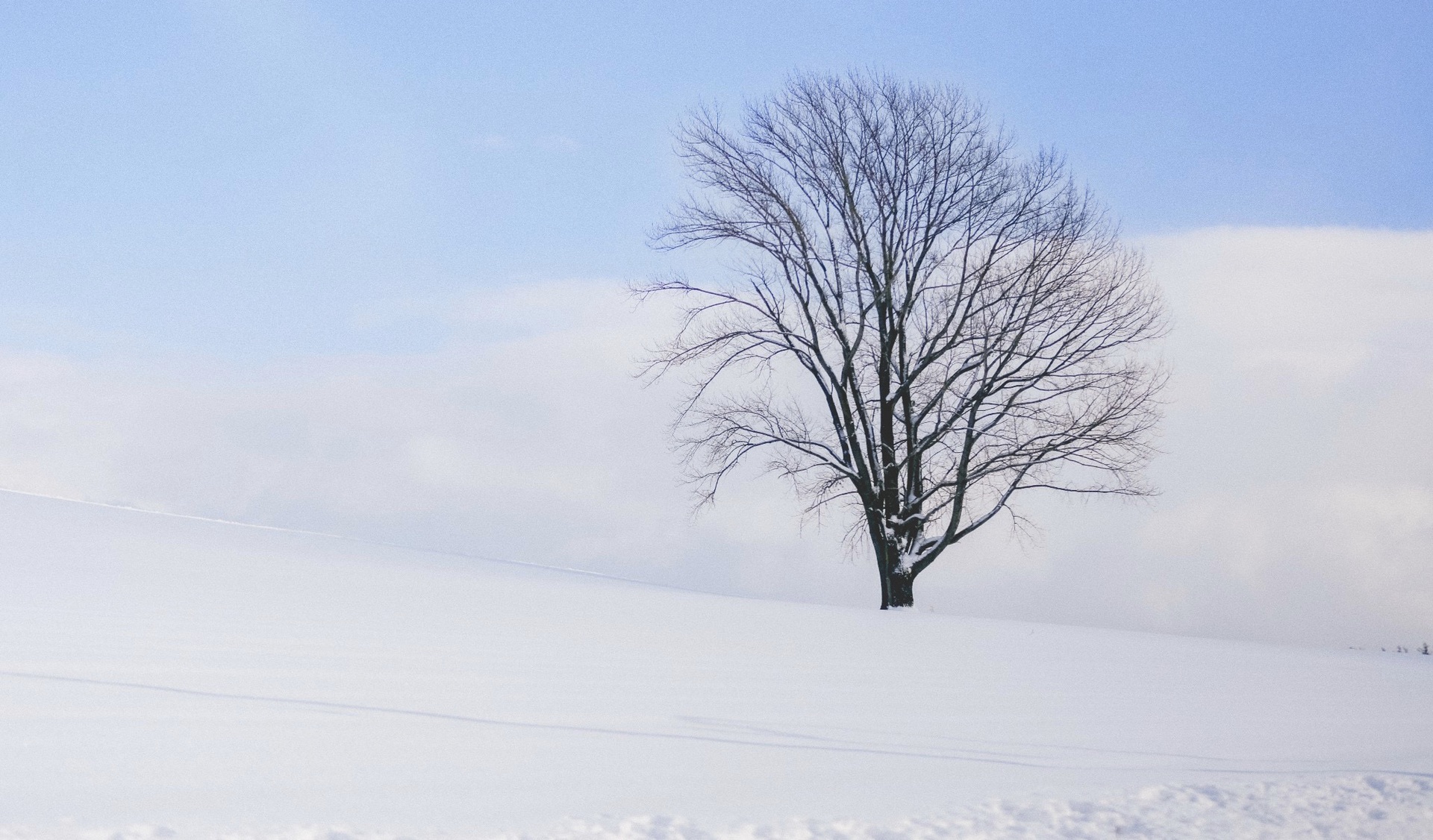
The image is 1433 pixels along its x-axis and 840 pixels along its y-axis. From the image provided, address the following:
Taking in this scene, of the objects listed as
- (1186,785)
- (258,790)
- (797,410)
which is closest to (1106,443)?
(797,410)

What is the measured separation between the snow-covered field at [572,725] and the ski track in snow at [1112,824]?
0.05 ft

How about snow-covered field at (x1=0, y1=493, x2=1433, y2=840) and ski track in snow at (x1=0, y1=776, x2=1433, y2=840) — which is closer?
ski track in snow at (x1=0, y1=776, x2=1433, y2=840)

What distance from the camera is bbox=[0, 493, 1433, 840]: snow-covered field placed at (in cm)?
327

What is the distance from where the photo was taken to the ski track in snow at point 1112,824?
3.02 m

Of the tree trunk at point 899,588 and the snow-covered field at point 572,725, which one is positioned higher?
the tree trunk at point 899,588

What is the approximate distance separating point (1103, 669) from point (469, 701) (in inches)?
179

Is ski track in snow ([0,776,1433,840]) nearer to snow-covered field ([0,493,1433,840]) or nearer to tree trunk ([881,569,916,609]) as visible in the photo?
snow-covered field ([0,493,1433,840])

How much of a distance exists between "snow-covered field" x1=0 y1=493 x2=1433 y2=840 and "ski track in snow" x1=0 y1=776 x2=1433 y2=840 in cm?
1

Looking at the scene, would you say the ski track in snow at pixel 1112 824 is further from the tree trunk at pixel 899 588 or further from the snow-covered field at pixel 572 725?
the tree trunk at pixel 899 588

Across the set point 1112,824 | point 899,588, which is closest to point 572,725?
point 1112,824

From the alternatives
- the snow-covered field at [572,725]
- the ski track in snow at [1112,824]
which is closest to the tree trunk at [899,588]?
the snow-covered field at [572,725]

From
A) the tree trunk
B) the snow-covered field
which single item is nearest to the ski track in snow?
the snow-covered field

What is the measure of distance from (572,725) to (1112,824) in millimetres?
1906

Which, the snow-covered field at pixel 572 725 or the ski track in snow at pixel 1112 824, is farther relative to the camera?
the snow-covered field at pixel 572 725
